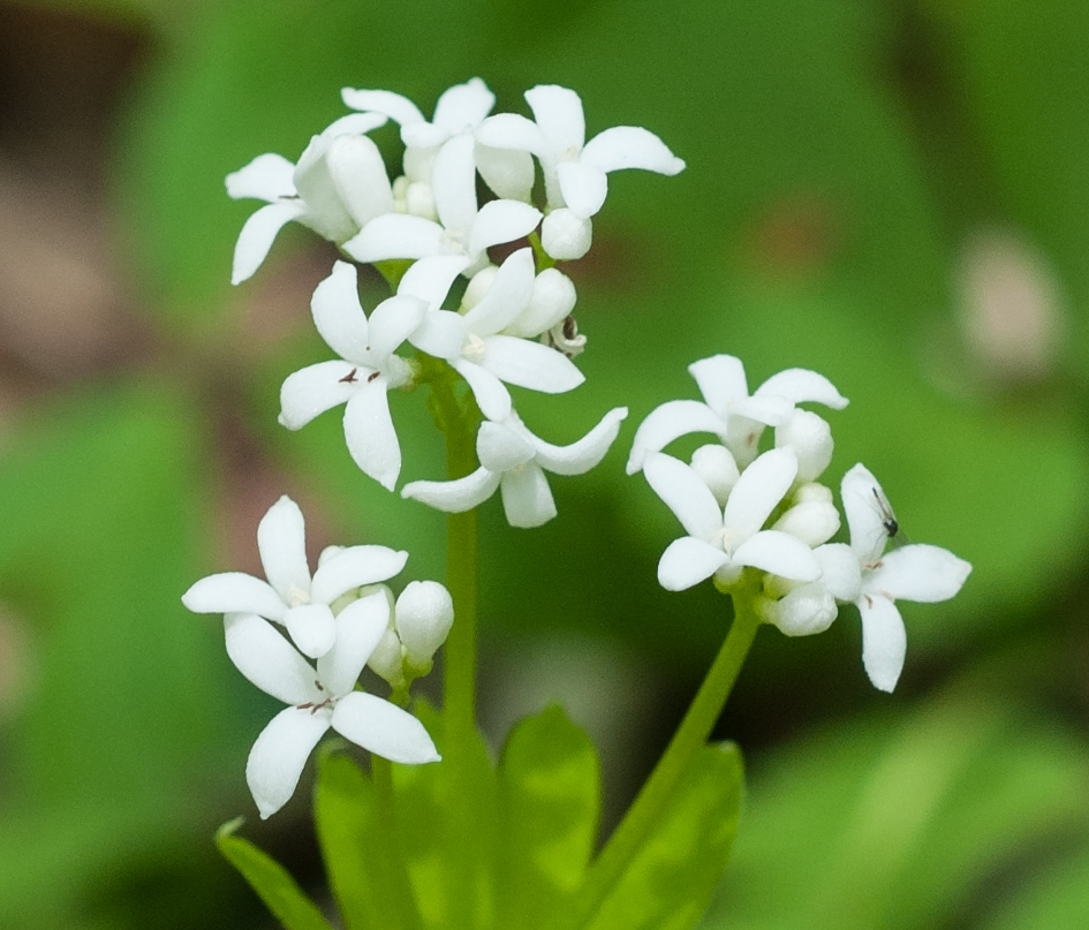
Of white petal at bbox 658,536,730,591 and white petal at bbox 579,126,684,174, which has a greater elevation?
white petal at bbox 579,126,684,174

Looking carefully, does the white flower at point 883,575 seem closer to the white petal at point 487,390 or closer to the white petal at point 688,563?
the white petal at point 688,563

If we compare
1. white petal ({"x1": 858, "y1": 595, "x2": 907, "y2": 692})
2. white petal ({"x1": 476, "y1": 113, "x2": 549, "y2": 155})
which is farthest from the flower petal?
white petal ({"x1": 858, "y1": 595, "x2": 907, "y2": 692})

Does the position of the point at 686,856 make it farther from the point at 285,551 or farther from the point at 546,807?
the point at 285,551

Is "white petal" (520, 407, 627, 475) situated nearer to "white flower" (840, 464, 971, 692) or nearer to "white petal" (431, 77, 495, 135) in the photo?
"white flower" (840, 464, 971, 692)

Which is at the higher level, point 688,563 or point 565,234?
point 565,234

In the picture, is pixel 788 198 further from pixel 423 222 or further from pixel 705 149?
pixel 423 222

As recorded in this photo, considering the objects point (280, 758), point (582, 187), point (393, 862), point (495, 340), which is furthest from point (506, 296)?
A: point (393, 862)
